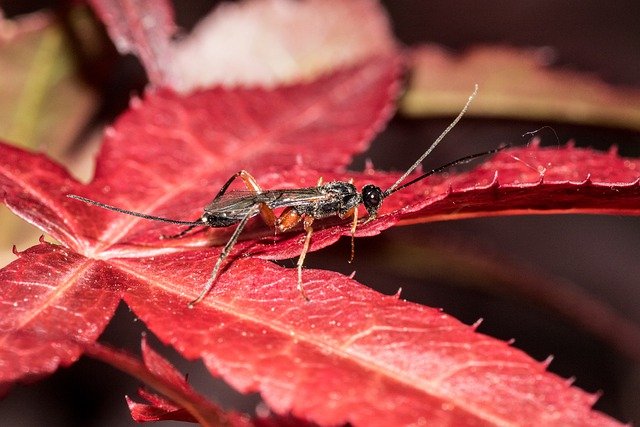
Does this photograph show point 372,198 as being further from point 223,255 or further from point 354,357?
point 354,357

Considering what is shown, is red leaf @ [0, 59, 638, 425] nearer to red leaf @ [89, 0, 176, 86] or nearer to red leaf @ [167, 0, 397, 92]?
red leaf @ [89, 0, 176, 86]

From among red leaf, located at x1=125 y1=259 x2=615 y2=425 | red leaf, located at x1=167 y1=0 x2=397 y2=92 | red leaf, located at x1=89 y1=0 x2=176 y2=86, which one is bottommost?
red leaf, located at x1=125 y1=259 x2=615 y2=425

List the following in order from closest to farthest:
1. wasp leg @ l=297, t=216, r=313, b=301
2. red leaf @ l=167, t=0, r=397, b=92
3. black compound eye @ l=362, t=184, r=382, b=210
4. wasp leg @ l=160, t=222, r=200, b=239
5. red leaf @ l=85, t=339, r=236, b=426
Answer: red leaf @ l=85, t=339, r=236, b=426
wasp leg @ l=297, t=216, r=313, b=301
wasp leg @ l=160, t=222, r=200, b=239
black compound eye @ l=362, t=184, r=382, b=210
red leaf @ l=167, t=0, r=397, b=92

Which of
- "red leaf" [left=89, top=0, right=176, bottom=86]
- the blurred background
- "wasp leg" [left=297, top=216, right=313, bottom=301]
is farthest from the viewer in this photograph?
the blurred background

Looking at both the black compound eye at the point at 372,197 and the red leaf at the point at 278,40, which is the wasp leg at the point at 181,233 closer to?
the black compound eye at the point at 372,197

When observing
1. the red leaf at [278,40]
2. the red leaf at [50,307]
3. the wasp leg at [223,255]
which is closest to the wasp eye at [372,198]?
the wasp leg at [223,255]

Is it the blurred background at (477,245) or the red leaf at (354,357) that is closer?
the red leaf at (354,357)

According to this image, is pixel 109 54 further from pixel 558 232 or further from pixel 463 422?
pixel 558 232

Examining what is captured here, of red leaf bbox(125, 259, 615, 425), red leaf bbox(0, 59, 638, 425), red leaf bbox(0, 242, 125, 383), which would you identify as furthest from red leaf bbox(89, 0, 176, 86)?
red leaf bbox(125, 259, 615, 425)
